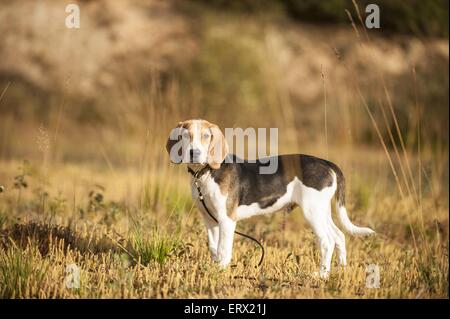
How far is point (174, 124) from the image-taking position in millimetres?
8266

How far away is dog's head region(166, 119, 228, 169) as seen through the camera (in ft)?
16.5

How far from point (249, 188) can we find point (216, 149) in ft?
1.63

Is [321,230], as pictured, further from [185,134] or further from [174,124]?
[174,124]

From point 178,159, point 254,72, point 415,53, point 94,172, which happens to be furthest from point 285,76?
point 178,159

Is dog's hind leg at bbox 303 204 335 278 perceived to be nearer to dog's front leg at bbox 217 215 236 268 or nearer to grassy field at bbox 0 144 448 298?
grassy field at bbox 0 144 448 298

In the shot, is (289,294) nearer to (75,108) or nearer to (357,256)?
(357,256)

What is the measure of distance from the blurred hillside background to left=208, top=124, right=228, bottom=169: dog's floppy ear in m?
11.3

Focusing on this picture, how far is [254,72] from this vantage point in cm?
1825

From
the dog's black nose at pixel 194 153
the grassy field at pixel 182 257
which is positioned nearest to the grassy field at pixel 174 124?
the grassy field at pixel 182 257

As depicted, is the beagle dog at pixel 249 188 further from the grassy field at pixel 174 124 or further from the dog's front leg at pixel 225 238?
the grassy field at pixel 174 124

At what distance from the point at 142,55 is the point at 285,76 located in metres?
4.63

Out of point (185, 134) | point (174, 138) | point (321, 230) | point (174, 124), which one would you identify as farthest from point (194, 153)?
point (174, 124)

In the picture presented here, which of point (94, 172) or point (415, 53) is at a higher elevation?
point (415, 53)

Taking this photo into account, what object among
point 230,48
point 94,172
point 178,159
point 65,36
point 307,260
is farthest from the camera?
point 65,36
